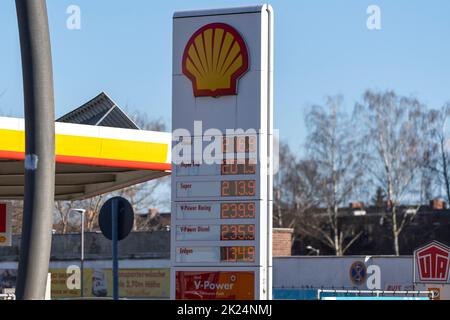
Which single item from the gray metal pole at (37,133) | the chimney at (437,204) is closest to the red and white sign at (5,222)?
the gray metal pole at (37,133)

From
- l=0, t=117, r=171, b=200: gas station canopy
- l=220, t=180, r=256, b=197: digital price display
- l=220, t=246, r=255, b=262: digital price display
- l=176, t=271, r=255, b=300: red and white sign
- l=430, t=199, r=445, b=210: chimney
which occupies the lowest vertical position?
l=176, t=271, r=255, b=300: red and white sign

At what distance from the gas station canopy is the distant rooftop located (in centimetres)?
92

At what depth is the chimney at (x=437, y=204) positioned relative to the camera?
7606 cm

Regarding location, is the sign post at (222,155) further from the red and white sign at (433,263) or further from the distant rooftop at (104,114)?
the red and white sign at (433,263)

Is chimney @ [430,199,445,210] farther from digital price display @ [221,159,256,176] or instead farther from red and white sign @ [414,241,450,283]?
digital price display @ [221,159,256,176]

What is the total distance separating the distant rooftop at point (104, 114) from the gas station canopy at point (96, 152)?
0.92 meters

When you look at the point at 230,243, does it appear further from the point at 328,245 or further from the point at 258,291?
the point at 328,245

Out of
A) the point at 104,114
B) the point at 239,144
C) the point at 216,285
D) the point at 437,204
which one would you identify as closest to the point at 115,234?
the point at 216,285

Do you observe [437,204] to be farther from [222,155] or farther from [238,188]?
[222,155]

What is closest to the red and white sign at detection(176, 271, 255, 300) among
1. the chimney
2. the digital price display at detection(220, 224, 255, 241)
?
the digital price display at detection(220, 224, 255, 241)

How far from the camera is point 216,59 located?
1423 cm

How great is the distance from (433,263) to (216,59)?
9.23 m

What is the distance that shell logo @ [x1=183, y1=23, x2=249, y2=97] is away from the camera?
1411 centimetres
